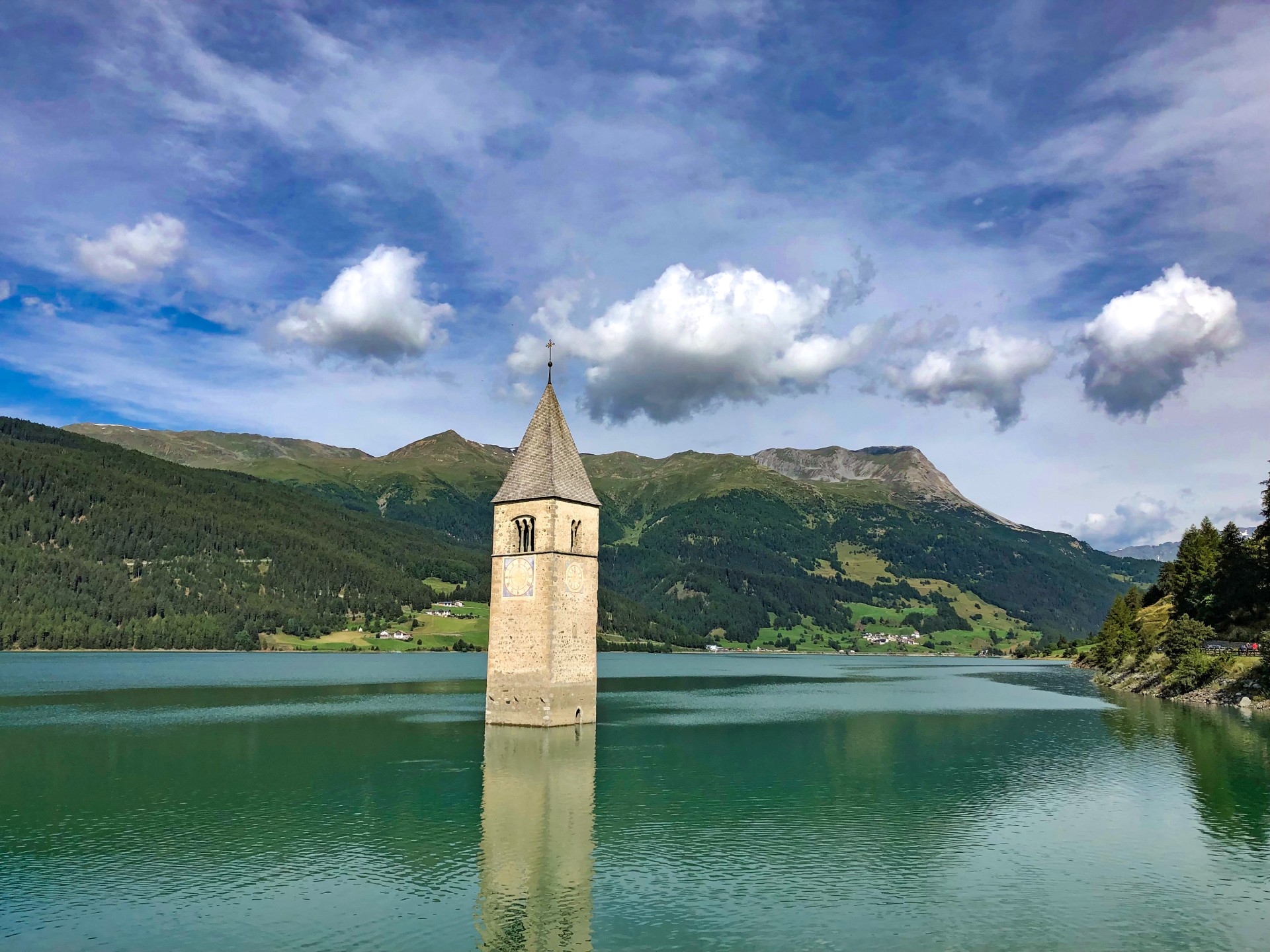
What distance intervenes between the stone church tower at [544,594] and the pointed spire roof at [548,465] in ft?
0.25

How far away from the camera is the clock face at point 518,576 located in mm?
55228

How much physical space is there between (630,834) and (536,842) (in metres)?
3.51

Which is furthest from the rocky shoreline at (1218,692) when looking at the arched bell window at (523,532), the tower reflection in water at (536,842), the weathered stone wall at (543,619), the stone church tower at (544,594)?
the arched bell window at (523,532)

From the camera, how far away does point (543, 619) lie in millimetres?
54000

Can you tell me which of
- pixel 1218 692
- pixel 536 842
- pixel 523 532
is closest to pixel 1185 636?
pixel 1218 692

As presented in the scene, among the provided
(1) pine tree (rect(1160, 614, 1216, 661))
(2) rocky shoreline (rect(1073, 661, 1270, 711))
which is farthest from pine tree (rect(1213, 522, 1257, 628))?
(2) rocky shoreline (rect(1073, 661, 1270, 711))

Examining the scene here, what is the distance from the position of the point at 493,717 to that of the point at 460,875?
1183 inches

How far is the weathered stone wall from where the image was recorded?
54.5 m

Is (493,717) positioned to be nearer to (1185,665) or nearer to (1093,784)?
(1093,784)

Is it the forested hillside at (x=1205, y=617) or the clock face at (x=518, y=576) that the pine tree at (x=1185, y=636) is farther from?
the clock face at (x=518, y=576)

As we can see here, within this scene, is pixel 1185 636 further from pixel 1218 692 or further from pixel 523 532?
pixel 523 532

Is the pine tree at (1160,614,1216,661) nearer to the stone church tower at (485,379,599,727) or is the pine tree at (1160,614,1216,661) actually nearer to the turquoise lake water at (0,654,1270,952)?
the turquoise lake water at (0,654,1270,952)

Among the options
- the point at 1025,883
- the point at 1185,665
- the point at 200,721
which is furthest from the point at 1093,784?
the point at 200,721

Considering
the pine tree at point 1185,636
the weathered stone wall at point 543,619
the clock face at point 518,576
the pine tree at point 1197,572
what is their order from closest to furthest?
the weathered stone wall at point 543,619
the clock face at point 518,576
the pine tree at point 1185,636
the pine tree at point 1197,572
